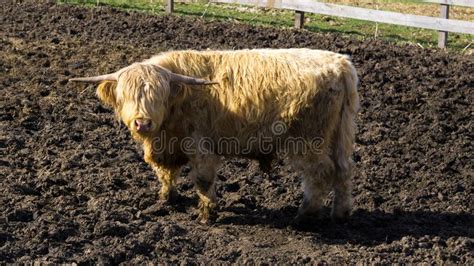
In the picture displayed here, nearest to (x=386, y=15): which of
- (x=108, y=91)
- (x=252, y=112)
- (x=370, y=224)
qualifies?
(x=370, y=224)

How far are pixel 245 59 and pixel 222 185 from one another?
5.13 feet

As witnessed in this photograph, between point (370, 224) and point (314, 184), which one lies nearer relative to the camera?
point (314, 184)

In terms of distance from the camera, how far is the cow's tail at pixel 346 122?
7.89m

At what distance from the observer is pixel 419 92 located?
11414 millimetres

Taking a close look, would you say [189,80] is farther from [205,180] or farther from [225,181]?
[225,181]

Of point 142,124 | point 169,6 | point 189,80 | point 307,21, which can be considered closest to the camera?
point 142,124

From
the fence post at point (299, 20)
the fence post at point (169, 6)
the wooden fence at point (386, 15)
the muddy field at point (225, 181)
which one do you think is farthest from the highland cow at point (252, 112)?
the fence post at point (169, 6)

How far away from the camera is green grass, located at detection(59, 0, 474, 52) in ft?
54.5

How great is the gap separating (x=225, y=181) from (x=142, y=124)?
Answer: 1.88 metres

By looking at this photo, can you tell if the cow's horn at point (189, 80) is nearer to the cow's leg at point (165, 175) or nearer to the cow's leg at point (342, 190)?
the cow's leg at point (165, 175)

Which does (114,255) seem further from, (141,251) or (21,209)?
(21,209)

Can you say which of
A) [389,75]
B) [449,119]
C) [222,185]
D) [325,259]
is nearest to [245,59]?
[222,185]

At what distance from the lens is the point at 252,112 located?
7816 mm

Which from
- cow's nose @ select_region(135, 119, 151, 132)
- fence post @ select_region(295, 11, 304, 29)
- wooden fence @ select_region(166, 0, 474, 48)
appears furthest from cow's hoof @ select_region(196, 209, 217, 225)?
fence post @ select_region(295, 11, 304, 29)
